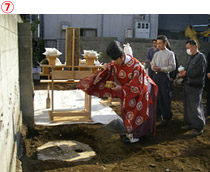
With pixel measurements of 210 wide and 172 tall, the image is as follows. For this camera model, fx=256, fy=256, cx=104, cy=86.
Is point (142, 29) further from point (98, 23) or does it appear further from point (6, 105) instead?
point (6, 105)

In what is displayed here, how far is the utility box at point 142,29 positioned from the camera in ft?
48.7

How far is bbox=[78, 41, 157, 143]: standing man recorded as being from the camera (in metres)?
4.26

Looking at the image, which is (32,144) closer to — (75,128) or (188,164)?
(75,128)

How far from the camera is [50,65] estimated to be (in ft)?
17.7

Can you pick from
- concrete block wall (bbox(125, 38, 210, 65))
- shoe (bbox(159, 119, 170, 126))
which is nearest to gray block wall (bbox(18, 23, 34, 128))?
shoe (bbox(159, 119, 170, 126))

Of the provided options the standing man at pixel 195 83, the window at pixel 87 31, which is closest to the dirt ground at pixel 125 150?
the standing man at pixel 195 83

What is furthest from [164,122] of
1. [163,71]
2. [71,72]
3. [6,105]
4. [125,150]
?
[6,105]

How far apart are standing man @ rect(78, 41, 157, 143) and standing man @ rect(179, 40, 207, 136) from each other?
835 mm

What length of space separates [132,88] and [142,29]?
1128 centimetres

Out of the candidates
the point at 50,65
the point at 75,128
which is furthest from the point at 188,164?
the point at 50,65

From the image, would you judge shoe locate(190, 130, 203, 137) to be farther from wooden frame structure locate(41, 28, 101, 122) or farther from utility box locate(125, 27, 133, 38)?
utility box locate(125, 27, 133, 38)

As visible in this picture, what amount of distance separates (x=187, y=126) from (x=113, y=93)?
A: 5.74 ft

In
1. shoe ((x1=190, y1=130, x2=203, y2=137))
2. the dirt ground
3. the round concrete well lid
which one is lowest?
the round concrete well lid

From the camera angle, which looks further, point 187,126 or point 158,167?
point 187,126
